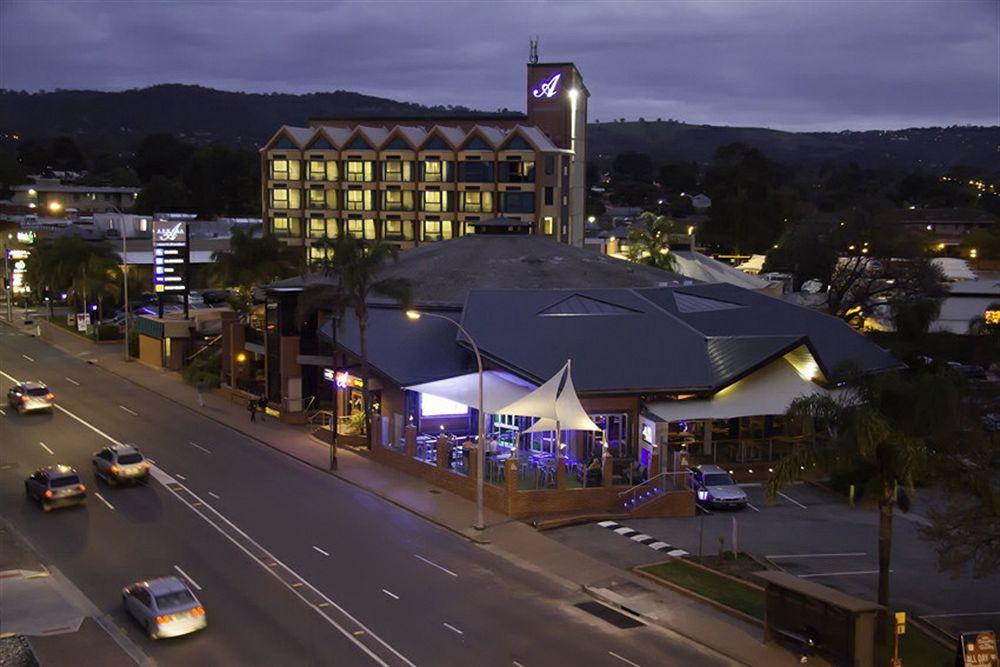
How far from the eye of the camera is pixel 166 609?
25.9 meters

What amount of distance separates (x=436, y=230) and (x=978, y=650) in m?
83.3

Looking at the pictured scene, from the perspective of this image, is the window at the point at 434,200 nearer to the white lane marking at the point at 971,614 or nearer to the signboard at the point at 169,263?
the signboard at the point at 169,263

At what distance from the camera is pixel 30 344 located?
8381 centimetres

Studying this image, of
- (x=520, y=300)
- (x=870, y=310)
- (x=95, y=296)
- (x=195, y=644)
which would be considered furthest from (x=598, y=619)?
(x=95, y=296)

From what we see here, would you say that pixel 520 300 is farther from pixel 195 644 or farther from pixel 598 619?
pixel 195 644

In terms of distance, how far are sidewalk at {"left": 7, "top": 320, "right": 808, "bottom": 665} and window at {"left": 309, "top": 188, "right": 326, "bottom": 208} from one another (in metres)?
51.6

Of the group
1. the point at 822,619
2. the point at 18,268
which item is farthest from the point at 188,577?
the point at 18,268

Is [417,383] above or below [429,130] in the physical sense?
below

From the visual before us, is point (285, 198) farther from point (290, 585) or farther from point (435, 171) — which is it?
point (290, 585)

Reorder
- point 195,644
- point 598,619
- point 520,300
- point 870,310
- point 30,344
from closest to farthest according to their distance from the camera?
point 195,644 < point 598,619 < point 520,300 < point 870,310 < point 30,344

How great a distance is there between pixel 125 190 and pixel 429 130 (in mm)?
89471

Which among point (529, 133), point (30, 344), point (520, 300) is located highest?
point (529, 133)

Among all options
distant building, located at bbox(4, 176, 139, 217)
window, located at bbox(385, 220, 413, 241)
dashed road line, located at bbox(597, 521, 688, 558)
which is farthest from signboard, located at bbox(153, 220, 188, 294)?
distant building, located at bbox(4, 176, 139, 217)

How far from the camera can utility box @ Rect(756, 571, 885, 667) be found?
2442 cm
